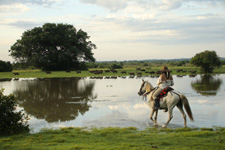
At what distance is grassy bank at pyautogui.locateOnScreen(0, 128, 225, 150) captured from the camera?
741 centimetres

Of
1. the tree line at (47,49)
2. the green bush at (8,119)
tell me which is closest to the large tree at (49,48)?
the tree line at (47,49)

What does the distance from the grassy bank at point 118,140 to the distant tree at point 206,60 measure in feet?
151

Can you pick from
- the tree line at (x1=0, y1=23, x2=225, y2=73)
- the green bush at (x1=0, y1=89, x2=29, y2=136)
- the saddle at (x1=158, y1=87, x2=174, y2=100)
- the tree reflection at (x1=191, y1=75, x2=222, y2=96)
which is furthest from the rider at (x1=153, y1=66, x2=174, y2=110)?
the tree line at (x1=0, y1=23, x2=225, y2=73)

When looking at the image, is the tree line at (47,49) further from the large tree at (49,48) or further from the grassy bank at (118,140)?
the grassy bank at (118,140)

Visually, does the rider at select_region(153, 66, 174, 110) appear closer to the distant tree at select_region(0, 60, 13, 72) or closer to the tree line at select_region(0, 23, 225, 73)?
the tree line at select_region(0, 23, 225, 73)

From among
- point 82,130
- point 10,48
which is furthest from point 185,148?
point 10,48

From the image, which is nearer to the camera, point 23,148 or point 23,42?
point 23,148

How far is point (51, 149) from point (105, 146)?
4.93ft

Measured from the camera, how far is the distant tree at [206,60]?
2072 inches

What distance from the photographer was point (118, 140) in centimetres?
818

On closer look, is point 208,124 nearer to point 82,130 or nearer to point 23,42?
point 82,130

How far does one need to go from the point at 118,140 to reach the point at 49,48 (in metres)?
55.3

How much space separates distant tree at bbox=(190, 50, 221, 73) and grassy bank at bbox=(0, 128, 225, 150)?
45.9 meters

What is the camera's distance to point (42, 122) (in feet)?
38.7
